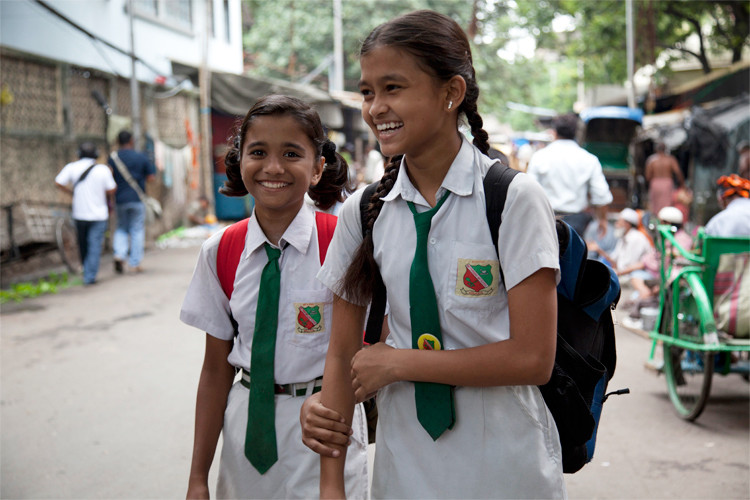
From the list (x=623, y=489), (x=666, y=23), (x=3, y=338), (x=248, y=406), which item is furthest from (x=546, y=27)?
(x=248, y=406)

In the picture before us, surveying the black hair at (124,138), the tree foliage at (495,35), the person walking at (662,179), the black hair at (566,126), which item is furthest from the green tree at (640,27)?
the black hair at (124,138)

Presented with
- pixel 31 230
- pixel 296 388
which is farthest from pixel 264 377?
pixel 31 230

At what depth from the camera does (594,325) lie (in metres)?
1.82

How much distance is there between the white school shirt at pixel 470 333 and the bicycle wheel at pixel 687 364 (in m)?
3.36

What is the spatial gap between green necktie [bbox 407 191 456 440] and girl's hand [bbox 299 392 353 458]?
7.3 inches

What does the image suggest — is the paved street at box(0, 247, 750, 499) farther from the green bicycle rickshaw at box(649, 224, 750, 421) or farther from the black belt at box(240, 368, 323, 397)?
the black belt at box(240, 368, 323, 397)

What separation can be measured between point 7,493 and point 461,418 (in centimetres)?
315

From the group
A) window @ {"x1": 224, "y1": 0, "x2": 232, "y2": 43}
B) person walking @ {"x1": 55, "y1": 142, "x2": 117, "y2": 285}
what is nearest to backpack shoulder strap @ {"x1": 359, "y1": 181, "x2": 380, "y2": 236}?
person walking @ {"x1": 55, "y1": 142, "x2": 117, "y2": 285}

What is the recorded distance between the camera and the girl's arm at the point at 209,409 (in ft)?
7.39

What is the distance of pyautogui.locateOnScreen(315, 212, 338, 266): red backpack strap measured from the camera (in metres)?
2.26

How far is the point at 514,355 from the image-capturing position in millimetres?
1571

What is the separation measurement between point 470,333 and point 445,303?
83mm

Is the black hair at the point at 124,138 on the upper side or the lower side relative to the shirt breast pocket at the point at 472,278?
upper

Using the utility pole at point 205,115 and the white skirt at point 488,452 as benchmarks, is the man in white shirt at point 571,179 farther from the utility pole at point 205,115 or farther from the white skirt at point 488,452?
the utility pole at point 205,115
